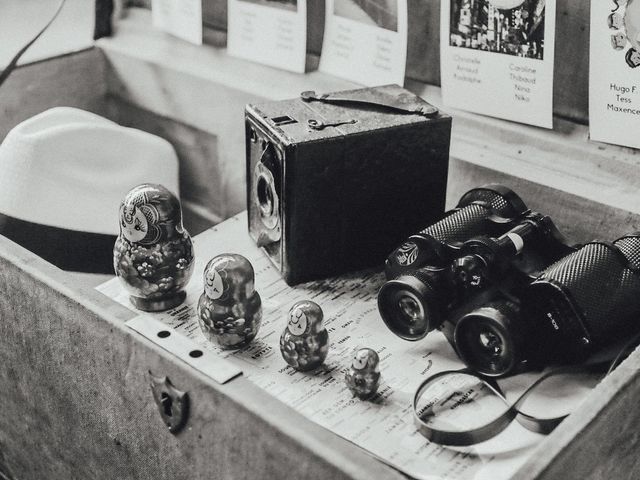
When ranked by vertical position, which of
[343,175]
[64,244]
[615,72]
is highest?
[615,72]

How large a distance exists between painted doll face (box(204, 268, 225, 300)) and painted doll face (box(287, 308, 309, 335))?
0.29ft

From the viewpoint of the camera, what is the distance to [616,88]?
42.2 inches

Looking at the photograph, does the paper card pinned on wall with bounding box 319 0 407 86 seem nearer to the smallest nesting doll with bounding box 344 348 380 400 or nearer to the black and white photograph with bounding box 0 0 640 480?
the black and white photograph with bounding box 0 0 640 480

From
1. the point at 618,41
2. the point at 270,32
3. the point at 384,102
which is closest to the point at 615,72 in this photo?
the point at 618,41

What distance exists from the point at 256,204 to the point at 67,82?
78cm

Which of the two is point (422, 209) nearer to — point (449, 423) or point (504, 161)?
point (504, 161)

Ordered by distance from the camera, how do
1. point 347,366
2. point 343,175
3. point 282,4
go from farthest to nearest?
point 282,4
point 343,175
point 347,366

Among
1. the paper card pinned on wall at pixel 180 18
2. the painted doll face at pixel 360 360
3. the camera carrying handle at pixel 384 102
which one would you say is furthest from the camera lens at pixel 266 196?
the paper card pinned on wall at pixel 180 18

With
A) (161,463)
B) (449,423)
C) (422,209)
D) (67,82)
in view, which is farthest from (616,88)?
(67,82)

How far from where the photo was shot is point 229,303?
884 millimetres

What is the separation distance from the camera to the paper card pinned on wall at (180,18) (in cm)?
161

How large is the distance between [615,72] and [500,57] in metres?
0.18

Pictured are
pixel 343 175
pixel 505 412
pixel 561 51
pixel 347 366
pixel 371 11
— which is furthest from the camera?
pixel 371 11

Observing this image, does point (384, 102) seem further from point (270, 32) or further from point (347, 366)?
point (270, 32)
